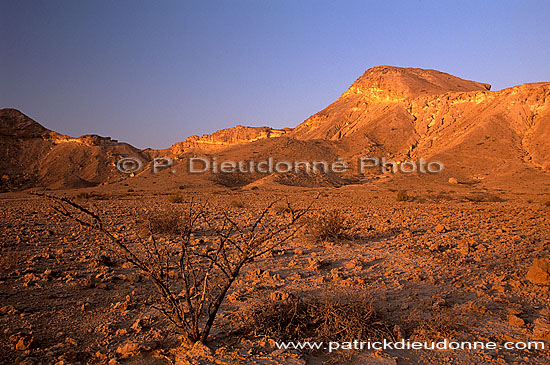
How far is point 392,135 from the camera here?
53.9 metres

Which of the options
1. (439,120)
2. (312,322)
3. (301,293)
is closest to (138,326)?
(312,322)

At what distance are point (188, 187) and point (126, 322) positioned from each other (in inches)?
1189

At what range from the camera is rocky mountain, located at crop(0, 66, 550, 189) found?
126 feet

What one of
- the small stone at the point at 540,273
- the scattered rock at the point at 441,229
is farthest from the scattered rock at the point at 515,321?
the scattered rock at the point at 441,229

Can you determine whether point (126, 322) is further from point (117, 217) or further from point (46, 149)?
point (46, 149)

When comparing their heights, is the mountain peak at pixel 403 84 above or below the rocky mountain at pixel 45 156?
above

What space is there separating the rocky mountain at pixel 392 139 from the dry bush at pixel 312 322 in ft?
101

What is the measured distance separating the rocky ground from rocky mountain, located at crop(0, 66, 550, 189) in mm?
27562

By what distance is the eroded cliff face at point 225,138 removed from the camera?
90375 mm

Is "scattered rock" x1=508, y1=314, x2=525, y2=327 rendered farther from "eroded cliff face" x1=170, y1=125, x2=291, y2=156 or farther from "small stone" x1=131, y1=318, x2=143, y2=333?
"eroded cliff face" x1=170, y1=125, x2=291, y2=156

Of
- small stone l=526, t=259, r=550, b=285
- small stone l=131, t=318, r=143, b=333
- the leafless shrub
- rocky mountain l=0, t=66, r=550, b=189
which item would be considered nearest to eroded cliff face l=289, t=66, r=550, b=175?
rocky mountain l=0, t=66, r=550, b=189

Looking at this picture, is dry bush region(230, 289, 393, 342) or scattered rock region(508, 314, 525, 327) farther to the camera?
→ scattered rock region(508, 314, 525, 327)

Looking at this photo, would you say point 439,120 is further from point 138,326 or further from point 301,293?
point 138,326

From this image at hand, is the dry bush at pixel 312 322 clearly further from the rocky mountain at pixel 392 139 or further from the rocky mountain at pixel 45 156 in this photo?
the rocky mountain at pixel 45 156
